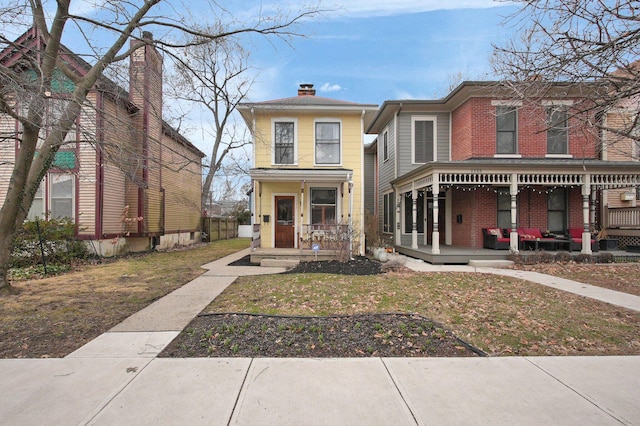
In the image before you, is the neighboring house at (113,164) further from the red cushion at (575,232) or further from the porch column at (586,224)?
the red cushion at (575,232)

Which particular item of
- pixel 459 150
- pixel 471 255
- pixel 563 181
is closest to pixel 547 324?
pixel 471 255

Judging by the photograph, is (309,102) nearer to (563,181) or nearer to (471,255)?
(471,255)

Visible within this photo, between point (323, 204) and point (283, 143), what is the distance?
2953 millimetres

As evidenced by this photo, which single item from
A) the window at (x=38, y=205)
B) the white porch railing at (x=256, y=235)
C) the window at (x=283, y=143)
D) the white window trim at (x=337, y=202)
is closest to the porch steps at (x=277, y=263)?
the white porch railing at (x=256, y=235)

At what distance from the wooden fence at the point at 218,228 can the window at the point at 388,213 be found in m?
12.3

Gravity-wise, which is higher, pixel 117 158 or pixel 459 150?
pixel 459 150

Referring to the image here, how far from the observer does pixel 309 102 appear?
1297cm

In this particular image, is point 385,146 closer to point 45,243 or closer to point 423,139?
point 423,139

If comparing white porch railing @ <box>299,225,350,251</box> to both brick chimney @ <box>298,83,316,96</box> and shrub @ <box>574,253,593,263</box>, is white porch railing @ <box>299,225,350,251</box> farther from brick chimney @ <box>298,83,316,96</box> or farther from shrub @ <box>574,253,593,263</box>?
shrub @ <box>574,253,593,263</box>

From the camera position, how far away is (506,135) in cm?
1238

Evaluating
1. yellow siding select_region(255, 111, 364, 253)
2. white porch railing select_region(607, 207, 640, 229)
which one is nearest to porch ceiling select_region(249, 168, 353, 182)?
yellow siding select_region(255, 111, 364, 253)

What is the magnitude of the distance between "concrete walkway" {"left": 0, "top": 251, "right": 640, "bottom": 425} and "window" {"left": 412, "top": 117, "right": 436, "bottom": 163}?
10900 millimetres

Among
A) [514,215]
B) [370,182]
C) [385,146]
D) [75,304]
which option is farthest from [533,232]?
[75,304]

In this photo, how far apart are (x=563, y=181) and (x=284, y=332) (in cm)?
1136
